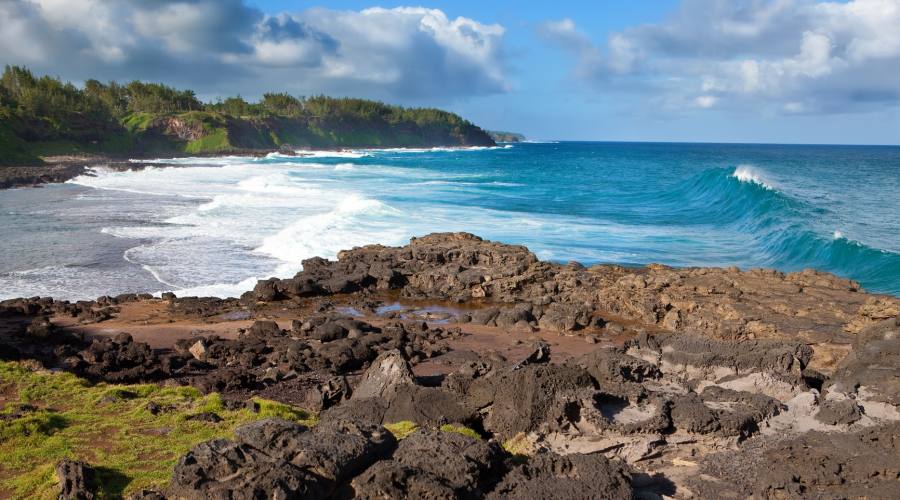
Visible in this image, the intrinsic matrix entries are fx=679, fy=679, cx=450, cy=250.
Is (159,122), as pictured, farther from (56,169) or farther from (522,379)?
(522,379)

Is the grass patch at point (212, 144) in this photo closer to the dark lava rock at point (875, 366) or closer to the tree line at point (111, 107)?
the tree line at point (111, 107)

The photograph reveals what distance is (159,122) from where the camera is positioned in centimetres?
11175

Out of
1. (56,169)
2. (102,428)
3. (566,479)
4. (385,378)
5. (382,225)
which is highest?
(56,169)

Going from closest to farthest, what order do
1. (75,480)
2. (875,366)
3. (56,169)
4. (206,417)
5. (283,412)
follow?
(75,480) < (875,366) < (206,417) < (283,412) < (56,169)

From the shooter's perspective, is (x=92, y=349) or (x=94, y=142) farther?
(x=94, y=142)

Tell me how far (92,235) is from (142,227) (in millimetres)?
2842

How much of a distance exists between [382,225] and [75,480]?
84.9 ft

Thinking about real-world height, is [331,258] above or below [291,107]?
below

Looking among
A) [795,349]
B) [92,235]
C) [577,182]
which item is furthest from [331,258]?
[577,182]

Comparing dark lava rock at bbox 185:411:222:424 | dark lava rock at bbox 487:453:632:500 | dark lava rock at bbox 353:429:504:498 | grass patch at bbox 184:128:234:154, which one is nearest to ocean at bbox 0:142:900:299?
dark lava rock at bbox 185:411:222:424

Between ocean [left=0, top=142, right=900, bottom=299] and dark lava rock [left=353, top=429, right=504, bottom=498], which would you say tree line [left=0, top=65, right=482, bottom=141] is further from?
dark lava rock [left=353, top=429, right=504, bottom=498]

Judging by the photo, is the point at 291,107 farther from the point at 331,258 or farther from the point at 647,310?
the point at 647,310

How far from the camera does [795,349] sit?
33.3 ft

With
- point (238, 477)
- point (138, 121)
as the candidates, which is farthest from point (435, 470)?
point (138, 121)
